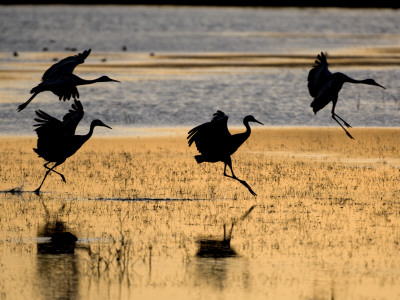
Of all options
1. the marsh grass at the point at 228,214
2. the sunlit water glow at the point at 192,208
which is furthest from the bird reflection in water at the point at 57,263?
the marsh grass at the point at 228,214

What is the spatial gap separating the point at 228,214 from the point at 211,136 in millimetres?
1947

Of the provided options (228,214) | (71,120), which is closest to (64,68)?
(71,120)

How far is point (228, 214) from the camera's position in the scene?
Answer: 12133mm

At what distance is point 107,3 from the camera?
116m

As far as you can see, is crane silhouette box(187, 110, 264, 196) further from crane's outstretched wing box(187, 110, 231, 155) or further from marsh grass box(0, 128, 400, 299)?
marsh grass box(0, 128, 400, 299)

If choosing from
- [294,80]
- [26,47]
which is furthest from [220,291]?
[26,47]

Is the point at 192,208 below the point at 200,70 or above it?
below

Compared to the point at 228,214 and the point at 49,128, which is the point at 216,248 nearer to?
the point at 228,214

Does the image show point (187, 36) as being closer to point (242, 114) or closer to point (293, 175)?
point (242, 114)

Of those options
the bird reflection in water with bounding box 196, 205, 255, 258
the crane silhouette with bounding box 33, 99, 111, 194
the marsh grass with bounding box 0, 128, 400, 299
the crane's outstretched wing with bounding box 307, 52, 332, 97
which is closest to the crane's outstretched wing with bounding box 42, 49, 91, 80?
the marsh grass with bounding box 0, 128, 400, 299

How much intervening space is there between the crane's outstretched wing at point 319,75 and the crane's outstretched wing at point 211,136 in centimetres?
272

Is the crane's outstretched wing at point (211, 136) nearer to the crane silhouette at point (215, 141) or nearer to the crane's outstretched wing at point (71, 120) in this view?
the crane silhouette at point (215, 141)

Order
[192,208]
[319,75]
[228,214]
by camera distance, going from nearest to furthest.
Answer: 1. [228,214]
2. [192,208]
3. [319,75]

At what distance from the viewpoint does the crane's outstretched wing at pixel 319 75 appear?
15836mm
